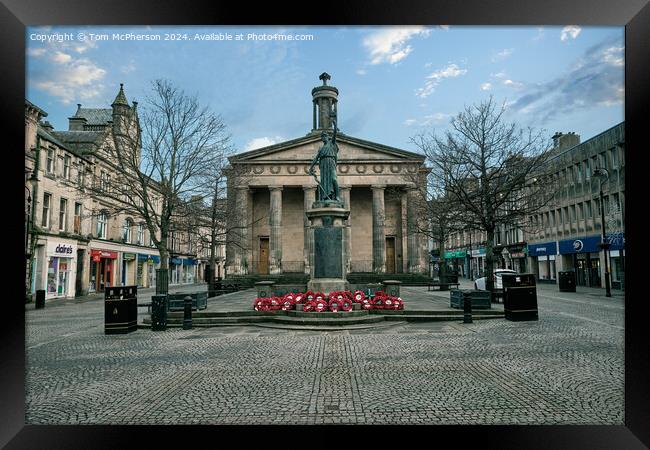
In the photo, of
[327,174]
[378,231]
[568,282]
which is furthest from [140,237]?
[568,282]

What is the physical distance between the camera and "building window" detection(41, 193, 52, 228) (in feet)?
89.2

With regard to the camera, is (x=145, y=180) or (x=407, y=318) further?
(x=145, y=180)

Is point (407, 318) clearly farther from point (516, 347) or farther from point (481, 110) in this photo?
point (481, 110)

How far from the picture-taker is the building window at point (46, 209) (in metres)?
27.2

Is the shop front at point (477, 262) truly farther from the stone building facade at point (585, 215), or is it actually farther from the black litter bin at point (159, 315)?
the black litter bin at point (159, 315)

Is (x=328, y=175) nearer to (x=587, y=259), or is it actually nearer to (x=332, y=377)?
(x=332, y=377)

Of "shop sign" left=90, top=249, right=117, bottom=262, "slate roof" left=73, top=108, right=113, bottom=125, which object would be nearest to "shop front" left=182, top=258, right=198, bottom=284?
"shop sign" left=90, top=249, right=117, bottom=262

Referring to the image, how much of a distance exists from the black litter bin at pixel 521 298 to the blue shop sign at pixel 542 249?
2937cm

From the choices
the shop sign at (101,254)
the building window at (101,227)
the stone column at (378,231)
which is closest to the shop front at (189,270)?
the shop sign at (101,254)

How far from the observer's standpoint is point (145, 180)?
20.2 m

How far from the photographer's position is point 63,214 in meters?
29.5
